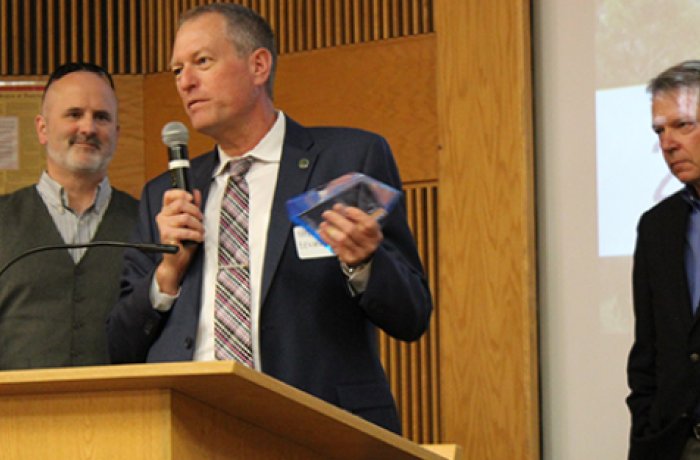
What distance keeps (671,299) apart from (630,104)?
4.42 feet

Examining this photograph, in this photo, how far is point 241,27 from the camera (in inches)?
122

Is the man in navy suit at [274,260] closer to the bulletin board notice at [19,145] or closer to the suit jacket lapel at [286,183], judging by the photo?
the suit jacket lapel at [286,183]

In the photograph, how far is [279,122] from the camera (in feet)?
9.88

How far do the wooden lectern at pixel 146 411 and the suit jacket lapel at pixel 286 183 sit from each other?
3.06 feet

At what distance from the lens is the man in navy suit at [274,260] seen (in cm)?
261

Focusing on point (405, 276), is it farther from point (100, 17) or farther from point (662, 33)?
point (100, 17)

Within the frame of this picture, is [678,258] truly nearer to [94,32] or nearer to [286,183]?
[286,183]

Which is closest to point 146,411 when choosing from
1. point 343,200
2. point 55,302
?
point 343,200

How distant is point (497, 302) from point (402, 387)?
0.58 m

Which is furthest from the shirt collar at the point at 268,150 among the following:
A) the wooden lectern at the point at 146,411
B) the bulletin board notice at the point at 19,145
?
the bulletin board notice at the point at 19,145

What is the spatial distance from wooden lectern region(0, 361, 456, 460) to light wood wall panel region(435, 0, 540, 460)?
297cm

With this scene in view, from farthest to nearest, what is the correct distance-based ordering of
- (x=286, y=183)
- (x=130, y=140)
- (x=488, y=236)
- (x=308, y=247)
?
(x=130, y=140), (x=488, y=236), (x=286, y=183), (x=308, y=247)

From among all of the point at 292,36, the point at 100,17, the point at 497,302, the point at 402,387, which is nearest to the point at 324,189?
the point at 497,302

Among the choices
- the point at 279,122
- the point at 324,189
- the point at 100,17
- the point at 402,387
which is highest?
the point at 100,17
